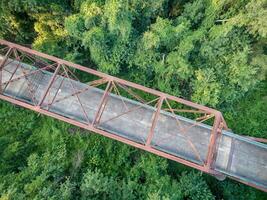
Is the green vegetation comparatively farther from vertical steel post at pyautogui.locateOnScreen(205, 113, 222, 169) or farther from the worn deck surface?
vertical steel post at pyautogui.locateOnScreen(205, 113, 222, 169)

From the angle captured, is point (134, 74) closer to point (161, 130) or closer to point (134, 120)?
point (134, 120)

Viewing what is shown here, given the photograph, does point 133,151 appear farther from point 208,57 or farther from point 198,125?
point 208,57

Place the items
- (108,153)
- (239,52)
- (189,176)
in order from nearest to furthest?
(239,52) < (189,176) < (108,153)

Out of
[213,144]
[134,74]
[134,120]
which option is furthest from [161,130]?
[134,74]

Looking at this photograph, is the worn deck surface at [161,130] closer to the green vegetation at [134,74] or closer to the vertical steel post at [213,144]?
the vertical steel post at [213,144]

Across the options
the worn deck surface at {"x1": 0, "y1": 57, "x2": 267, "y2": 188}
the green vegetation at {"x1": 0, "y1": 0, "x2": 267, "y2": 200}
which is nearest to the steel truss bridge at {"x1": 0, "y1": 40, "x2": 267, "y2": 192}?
the worn deck surface at {"x1": 0, "y1": 57, "x2": 267, "y2": 188}

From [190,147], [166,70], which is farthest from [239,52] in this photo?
[190,147]
